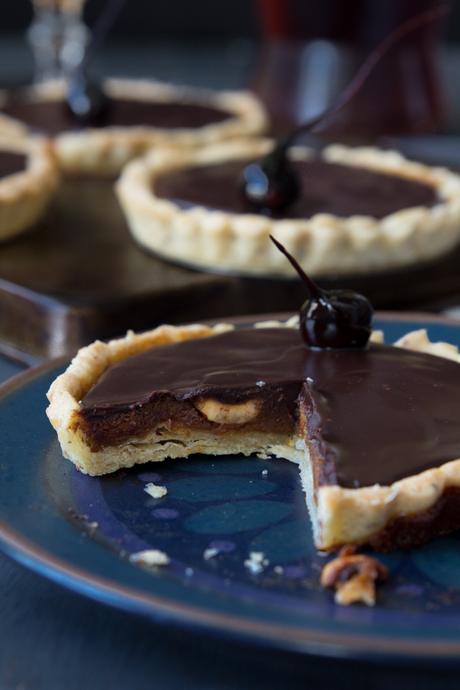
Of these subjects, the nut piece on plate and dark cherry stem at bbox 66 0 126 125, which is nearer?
the nut piece on plate

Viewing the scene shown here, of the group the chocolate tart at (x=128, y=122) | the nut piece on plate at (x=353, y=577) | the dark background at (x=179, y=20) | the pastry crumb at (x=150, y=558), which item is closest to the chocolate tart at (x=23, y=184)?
the chocolate tart at (x=128, y=122)

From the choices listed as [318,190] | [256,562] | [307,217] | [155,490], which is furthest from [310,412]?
[318,190]

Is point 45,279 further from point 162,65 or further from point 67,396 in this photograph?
point 162,65

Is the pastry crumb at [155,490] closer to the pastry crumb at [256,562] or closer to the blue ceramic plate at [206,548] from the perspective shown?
the blue ceramic plate at [206,548]

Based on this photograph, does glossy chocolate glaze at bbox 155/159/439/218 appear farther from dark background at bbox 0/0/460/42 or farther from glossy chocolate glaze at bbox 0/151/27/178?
dark background at bbox 0/0/460/42

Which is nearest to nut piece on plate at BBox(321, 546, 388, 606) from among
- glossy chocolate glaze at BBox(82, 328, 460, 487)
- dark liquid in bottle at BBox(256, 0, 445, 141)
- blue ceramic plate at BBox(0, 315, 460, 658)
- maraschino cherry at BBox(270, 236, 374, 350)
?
blue ceramic plate at BBox(0, 315, 460, 658)

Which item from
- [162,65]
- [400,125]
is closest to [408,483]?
[400,125]
